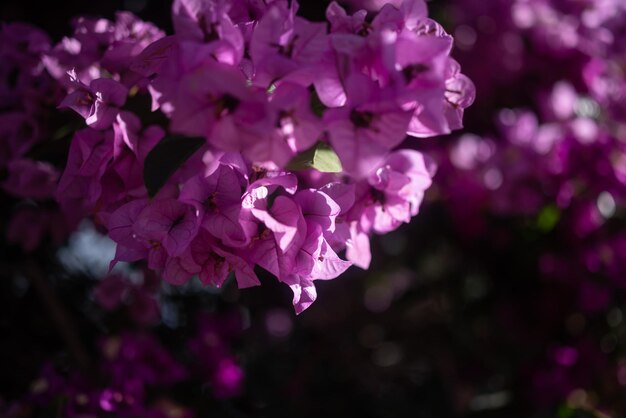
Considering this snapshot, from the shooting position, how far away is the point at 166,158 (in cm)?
66

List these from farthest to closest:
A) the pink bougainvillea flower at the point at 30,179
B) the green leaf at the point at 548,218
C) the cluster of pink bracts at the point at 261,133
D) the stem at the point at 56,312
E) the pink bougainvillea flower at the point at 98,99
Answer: the green leaf at the point at 548,218
the stem at the point at 56,312
the pink bougainvillea flower at the point at 30,179
the pink bougainvillea flower at the point at 98,99
the cluster of pink bracts at the point at 261,133

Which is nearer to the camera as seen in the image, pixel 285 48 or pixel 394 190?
pixel 285 48

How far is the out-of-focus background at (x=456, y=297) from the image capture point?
1270 millimetres

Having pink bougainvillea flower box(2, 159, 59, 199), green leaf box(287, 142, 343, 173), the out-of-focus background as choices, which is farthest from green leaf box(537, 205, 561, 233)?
pink bougainvillea flower box(2, 159, 59, 199)

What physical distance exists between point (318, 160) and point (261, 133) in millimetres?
148

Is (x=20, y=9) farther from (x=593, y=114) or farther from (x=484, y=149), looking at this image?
(x=593, y=114)

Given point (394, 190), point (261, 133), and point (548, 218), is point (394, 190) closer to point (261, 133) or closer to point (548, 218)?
point (261, 133)

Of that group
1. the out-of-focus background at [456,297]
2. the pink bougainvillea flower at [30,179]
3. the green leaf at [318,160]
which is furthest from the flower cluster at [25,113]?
the green leaf at [318,160]

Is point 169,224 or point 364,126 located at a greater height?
point 364,126

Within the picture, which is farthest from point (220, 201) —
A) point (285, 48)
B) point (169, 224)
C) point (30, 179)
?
point (30, 179)

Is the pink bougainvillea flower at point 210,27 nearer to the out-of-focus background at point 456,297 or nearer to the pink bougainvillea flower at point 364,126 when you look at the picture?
the pink bougainvillea flower at point 364,126

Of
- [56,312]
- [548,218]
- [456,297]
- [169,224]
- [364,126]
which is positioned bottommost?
[456,297]

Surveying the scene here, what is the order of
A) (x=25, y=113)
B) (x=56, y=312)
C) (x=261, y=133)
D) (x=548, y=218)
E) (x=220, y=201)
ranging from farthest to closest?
(x=548, y=218)
(x=56, y=312)
(x=25, y=113)
(x=220, y=201)
(x=261, y=133)

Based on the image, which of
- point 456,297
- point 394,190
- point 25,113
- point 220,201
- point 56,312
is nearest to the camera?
point 220,201
